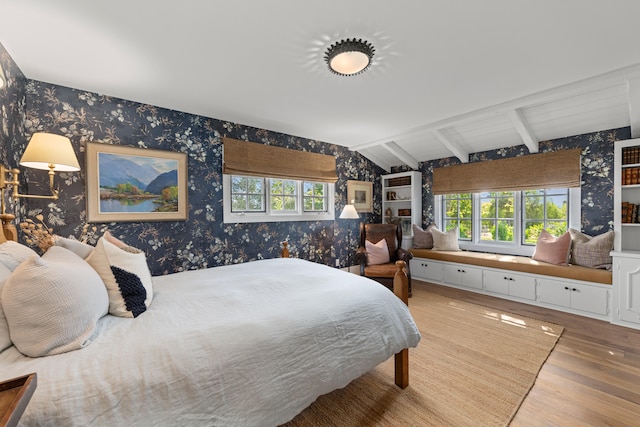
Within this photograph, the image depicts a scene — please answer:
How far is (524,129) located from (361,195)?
8.32 feet

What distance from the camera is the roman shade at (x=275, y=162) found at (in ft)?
11.2

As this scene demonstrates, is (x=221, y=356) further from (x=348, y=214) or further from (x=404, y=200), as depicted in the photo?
(x=404, y=200)

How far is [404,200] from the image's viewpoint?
5.17 m

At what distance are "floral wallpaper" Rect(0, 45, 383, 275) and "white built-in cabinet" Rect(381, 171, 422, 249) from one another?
5.32 ft

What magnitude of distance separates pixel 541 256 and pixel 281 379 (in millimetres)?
3923

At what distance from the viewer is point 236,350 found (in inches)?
45.4

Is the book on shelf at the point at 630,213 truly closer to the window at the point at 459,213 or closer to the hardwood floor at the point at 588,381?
the hardwood floor at the point at 588,381

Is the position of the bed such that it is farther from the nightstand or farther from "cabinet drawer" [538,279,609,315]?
"cabinet drawer" [538,279,609,315]

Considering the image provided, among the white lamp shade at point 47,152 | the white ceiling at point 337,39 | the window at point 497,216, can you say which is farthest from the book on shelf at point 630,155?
the white lamp shade at point 47,152

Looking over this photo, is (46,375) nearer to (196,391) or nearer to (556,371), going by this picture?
(196,391)

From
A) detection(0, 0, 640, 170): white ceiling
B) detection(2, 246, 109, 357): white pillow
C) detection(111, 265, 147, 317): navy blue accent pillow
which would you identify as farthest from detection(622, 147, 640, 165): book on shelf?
detection(2, 246, 109, 357): white pillow

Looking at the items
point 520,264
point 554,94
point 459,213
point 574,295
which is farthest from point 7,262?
point 459,213

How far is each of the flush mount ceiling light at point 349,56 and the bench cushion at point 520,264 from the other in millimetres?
3338

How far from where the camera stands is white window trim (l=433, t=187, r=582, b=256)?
355cm
